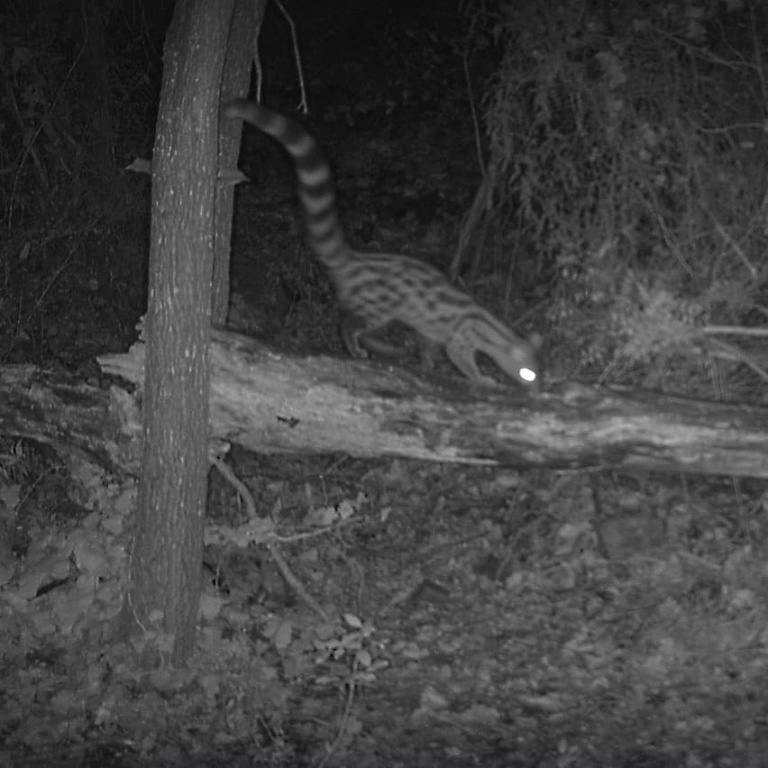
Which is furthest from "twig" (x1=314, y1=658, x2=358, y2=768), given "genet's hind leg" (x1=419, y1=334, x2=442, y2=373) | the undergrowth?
A: "genet's hind leg" (x1=419, y1=334, x2=442, y2=373)

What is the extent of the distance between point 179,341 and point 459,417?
154cm

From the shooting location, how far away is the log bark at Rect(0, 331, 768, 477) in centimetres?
536

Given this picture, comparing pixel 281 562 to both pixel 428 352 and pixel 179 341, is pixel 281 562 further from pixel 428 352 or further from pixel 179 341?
pixel 428 352

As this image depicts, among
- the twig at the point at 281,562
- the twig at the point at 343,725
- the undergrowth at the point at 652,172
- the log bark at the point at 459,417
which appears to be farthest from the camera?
the undergrowth at the point at 652,172

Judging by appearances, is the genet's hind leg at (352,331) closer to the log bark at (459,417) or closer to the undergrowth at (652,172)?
the undergrowth at (652,172)

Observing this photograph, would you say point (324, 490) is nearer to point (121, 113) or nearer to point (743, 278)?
point (743, 278)

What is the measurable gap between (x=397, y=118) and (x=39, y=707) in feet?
25.8

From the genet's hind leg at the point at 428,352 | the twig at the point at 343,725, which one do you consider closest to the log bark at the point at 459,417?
the twig at the point at 343,725

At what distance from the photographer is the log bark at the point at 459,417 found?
5.36 meters

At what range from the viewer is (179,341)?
15.4 feet

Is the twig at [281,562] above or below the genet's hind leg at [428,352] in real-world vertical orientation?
below

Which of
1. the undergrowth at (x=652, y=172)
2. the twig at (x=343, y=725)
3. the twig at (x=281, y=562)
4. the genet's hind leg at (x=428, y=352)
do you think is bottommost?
the twig at (x=343, y=725)

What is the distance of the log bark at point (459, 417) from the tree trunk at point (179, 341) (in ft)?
2.05

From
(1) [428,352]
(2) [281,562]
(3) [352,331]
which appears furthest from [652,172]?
(2) [281,562]
